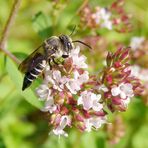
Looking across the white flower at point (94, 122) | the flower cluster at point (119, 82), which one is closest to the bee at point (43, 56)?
the flower cluster at point (119, 82)

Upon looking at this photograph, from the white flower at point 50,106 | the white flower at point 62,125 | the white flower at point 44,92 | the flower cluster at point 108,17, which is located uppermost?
the white flower at point 44,92

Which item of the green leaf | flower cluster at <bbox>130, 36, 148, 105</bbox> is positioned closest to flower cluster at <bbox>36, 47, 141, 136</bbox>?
the green leaf

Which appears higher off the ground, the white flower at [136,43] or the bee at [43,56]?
the bee at [43,56]

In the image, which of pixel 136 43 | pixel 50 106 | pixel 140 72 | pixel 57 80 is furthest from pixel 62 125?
pixel 136 43

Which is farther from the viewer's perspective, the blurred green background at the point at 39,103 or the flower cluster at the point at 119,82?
the blurred green background at the point at 39,103

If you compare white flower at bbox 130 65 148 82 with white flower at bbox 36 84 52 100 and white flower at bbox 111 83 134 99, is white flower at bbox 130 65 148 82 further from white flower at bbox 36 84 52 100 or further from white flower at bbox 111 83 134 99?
white flower at bbox 36 84 52 100

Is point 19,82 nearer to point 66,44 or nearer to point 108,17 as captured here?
point 66,44

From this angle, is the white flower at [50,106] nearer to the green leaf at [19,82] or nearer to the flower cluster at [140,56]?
the green leaf at [19,82]
